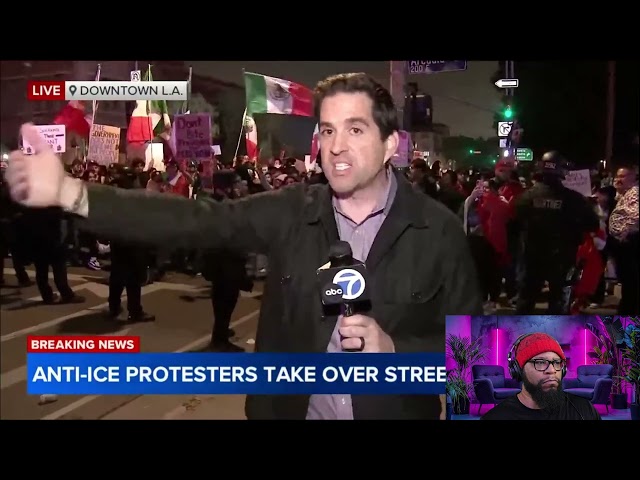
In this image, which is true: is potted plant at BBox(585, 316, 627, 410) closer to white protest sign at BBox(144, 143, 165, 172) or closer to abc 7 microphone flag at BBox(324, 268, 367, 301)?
abc 7 microphone flag at BBox(324, 268, 367, 301)

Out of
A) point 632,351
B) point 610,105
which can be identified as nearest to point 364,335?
point 632,351

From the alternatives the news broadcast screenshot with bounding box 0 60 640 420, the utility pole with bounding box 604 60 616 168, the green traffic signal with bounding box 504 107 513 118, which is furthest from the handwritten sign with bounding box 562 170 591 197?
the green traffic signal with bounding box 504 107 513 118

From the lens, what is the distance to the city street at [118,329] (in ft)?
11.3

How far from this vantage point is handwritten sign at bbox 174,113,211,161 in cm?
340

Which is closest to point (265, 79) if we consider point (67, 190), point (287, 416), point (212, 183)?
point (212, 183)

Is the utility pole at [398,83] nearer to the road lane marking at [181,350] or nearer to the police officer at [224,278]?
the police officer at [224,278]

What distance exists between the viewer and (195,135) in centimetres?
342

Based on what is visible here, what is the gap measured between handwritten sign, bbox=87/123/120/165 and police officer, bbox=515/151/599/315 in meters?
2.16

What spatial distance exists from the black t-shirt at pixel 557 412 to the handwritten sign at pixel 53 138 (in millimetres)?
2759

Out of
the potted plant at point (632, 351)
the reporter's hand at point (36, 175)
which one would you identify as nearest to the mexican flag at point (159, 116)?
the reporter's hand at point (36, 175)

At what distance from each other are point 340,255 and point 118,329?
52.2 inches

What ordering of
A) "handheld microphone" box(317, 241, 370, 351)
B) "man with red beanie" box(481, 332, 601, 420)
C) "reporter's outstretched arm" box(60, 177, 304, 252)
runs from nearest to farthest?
"handheld microphone" box(317, 241, 370, 351), "reporter's outstretched arm" box(60, 177, 304, 252), "man with red beanie" box(481, 332, 601, 420)
